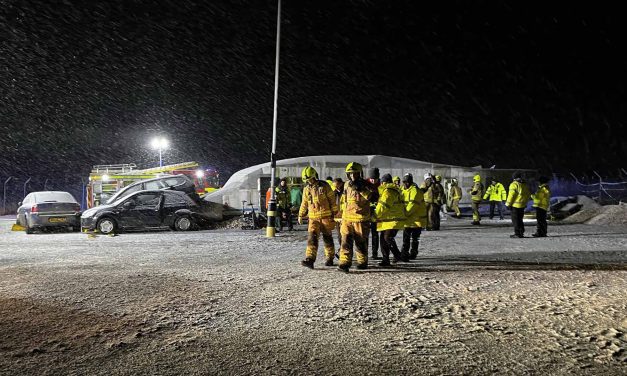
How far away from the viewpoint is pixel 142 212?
56.1ft

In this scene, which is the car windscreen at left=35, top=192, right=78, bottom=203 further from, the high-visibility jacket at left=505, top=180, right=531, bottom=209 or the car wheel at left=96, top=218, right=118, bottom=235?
the high-visibility jacket at left=505, top=180, right=531, bottom=209

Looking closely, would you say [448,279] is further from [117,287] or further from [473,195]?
[473,195]

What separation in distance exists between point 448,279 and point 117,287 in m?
4.75

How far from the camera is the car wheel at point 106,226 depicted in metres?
16.5

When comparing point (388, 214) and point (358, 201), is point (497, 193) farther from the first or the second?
point (358, 201)

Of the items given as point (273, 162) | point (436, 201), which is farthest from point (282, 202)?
point (436, 201)

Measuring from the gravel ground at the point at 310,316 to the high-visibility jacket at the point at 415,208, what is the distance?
2.52 ft

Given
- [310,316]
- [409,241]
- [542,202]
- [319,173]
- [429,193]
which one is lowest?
[310,316]

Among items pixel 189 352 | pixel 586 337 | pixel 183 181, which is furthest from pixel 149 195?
pixel 586 337

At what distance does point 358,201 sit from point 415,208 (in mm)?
1640

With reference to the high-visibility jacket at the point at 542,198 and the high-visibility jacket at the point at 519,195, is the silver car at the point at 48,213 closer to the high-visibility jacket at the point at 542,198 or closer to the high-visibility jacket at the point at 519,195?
the high-visibility jacket at the point at 519,195

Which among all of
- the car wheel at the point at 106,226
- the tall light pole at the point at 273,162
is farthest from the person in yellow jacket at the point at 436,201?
the car wheel at the point at 106,226

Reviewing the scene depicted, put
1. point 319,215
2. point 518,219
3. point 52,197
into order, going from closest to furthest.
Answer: point 319,215, point 518,219, point 52,197

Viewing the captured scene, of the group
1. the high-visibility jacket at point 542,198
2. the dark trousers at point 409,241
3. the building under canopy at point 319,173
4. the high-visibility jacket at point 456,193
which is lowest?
the dark trousers at point 409,241
